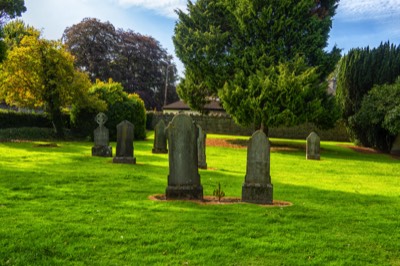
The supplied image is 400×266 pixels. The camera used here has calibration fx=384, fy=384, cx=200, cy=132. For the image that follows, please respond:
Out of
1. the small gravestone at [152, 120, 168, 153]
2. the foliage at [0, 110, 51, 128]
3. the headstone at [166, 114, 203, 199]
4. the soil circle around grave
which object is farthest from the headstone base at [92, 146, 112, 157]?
the foliage at [0, 110, 51, 128]

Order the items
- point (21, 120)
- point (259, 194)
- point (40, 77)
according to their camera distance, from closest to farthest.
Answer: point (259, 194)
point (40, 77)
point (21, 120)

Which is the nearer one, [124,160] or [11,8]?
Answer: [124,160]

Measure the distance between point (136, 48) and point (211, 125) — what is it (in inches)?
885

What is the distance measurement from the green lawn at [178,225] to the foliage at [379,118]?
590 inches

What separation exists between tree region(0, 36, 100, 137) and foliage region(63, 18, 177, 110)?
28034 millimetres

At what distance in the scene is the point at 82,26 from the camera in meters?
53.2

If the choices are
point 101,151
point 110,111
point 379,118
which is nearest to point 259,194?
point 101,151

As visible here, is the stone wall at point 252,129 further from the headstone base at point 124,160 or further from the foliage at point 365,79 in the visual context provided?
the headstone base at point 124,160

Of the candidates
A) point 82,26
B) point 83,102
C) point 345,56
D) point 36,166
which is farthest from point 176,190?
point 82,26

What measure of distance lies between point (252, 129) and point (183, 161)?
109ft

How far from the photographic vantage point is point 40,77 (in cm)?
2552

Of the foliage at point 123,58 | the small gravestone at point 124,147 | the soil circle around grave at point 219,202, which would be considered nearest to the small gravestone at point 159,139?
the small gravestone at point 124,147

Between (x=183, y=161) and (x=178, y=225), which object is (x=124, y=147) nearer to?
(x=183, y=161)

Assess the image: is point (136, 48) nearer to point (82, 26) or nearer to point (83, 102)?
point (82, 26)
